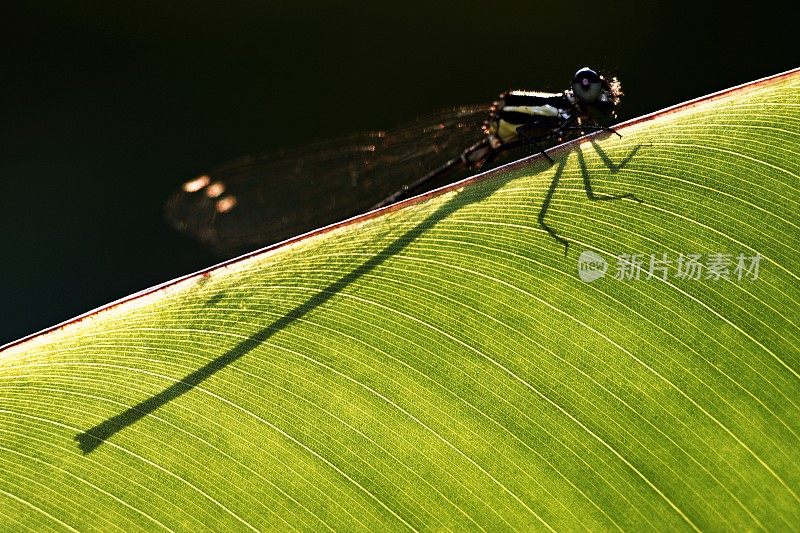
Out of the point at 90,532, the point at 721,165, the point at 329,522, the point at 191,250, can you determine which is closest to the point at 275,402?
the point at 329,522

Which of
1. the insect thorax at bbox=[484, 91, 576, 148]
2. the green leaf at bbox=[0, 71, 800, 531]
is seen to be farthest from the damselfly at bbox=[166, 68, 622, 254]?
the green leaf at bbox=[0, 71, 800, 531]

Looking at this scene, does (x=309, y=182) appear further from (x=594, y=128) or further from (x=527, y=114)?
(x=594, y=128)

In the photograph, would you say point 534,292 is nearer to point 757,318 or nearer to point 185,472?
point 757,318

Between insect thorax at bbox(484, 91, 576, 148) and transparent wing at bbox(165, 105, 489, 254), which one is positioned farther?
transparent wing at bbox(165, 105, 489, 254)

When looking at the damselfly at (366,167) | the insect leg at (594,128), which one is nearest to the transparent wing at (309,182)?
the damselfly at (366,167)

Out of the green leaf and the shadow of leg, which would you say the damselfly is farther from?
the green leaf

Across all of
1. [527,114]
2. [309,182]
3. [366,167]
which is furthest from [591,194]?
[309,182]

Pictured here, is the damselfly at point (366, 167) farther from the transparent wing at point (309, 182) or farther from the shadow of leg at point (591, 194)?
the shadow of leg at point (591, 194)

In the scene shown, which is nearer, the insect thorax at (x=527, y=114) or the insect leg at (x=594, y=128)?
the insect leg at (x=594, y=128)
